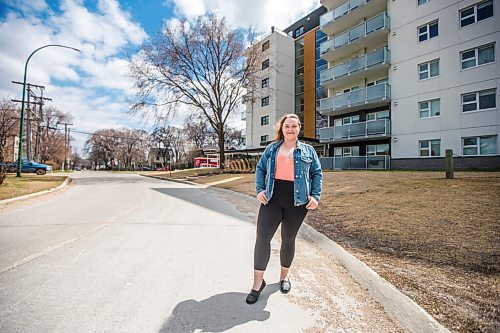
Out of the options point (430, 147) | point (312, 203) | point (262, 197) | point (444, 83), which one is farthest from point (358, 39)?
point (262, 197)

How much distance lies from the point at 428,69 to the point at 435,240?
1958 cm

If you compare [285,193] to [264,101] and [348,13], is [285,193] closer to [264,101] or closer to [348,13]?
[348,13]

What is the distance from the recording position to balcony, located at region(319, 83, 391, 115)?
20.7m

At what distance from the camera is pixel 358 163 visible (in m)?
21.6

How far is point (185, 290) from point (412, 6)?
2516cm

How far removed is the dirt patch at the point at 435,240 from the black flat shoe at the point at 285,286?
3.72 feet

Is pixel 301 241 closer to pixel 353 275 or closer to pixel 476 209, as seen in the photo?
pixel 353 275

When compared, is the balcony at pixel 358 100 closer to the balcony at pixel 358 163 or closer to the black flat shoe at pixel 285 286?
the balcony at pixel 358 163

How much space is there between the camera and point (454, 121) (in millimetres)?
17281

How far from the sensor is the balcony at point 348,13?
2248 centimetres

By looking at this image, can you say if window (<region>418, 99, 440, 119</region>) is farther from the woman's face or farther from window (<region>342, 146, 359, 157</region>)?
the woman's face

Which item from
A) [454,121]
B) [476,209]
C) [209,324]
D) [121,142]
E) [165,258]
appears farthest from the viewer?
[121,142]

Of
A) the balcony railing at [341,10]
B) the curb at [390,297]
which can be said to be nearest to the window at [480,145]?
the balcony railing at [341,10]

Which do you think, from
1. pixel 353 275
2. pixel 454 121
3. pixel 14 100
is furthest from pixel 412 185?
pixel 14 100
